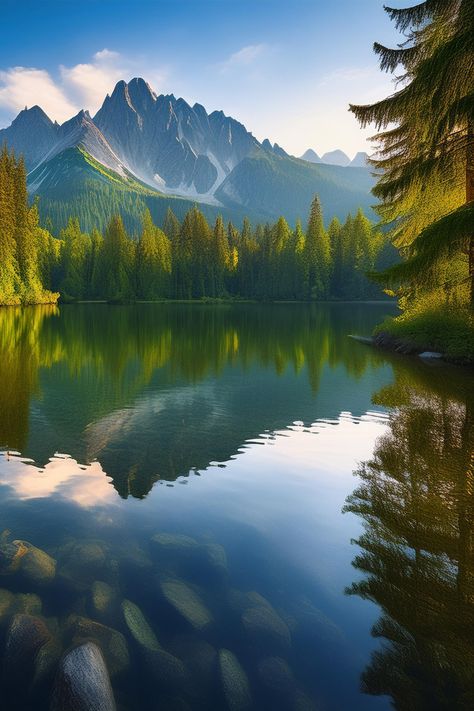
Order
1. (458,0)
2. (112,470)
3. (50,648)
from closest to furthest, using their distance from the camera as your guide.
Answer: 1. (50,648)
2. (112,470)
3. (458,0)

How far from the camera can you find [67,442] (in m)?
11.2

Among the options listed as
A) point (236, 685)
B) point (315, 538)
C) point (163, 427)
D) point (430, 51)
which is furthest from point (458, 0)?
point (236, 685)

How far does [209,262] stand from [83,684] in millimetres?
115227

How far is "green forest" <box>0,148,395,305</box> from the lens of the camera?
110 meters

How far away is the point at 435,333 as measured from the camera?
81.9 ft

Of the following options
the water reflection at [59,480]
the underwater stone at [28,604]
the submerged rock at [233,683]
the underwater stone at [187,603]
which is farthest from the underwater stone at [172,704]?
the water reflection at [59,480]

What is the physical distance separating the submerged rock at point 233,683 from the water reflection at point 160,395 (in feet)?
14.4

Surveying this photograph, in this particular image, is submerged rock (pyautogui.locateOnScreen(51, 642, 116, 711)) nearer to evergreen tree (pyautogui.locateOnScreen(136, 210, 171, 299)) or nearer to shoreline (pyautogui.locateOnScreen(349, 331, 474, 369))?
shoreline (pyautogui.locateOnScreen(349, 331, 474, 369))

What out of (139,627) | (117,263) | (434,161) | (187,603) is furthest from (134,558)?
(117,263)

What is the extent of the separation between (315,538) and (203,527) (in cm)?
171

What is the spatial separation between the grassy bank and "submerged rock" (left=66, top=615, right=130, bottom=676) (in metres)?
20.4

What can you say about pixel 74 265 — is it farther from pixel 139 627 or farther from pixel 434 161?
pixel 139 627

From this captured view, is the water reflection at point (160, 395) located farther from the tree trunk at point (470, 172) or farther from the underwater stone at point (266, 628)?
the tree trunk at point (470, 172)

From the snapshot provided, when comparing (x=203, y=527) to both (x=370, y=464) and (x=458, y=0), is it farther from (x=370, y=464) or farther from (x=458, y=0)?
(x=458, y=0)
